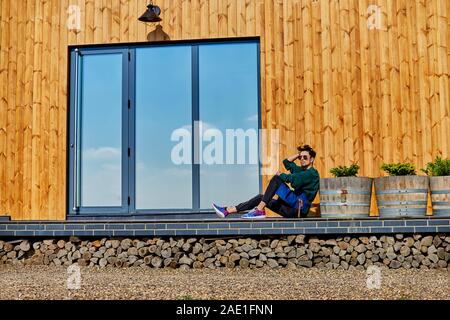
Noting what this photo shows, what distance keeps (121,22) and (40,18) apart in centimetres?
114

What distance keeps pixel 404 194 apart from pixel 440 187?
0.41 meters

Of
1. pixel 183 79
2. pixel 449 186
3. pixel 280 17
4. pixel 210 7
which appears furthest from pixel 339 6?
pixel 449 186

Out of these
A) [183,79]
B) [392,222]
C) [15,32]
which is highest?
[15,32]

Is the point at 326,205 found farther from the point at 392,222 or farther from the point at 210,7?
the point at 210,7

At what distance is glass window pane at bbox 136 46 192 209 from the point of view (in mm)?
8703

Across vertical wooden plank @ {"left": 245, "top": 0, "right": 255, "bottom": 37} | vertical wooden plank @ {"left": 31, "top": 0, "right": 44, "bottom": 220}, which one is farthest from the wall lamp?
vertical wooden plank @ {"left": 31, "top": 0, "right": 44, "bottom": 220}

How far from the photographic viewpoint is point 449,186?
7.26 metres

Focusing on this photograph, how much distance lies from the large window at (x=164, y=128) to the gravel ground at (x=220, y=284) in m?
1.68

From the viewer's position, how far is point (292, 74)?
861cm

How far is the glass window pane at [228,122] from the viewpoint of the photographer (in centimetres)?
861

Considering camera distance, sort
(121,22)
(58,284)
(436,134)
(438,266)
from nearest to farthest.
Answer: (58,284) < (438,266) < (436,134) < (121,22)

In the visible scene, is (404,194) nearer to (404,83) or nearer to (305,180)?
(305,180)

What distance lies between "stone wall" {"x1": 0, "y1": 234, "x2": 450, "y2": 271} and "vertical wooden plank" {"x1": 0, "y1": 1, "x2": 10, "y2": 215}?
165 centimetres

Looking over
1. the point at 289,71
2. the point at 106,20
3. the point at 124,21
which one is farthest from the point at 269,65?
the point at 106,20
